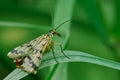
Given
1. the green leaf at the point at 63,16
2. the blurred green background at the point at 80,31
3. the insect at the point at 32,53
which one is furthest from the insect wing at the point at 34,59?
the blurred green background at the point at 80,31

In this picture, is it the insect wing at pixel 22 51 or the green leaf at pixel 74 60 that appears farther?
the insect wing at pixel 22 51

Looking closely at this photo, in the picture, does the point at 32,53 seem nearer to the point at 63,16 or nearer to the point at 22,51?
the point at 22,51

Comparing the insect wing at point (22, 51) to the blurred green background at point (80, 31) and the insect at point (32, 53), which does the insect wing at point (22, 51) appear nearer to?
the insect at point (32, 53)

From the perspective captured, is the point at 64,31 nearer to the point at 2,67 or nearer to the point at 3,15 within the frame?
the point at 2,67

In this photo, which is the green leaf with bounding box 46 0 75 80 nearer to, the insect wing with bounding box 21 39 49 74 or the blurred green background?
Answer: the insect wing with bounding box 21 39 49 74

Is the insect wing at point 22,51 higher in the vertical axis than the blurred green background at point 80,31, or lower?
higher

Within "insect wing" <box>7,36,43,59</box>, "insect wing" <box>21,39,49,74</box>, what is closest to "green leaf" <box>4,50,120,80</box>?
"insect wing" <box>21,39,49,74</box>
